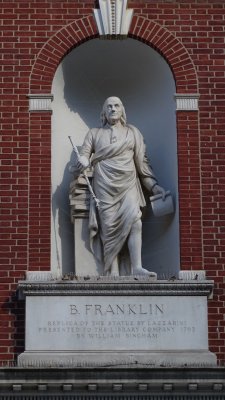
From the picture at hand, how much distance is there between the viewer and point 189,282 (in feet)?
55.9

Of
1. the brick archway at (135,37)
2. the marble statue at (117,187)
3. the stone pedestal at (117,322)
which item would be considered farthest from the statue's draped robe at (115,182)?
the brick archway at (135,37)

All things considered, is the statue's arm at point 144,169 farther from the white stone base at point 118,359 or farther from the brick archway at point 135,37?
the white stone base at point 118,359

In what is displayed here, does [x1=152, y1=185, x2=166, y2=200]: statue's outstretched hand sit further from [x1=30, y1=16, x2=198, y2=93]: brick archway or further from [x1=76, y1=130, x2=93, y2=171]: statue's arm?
[x1=30, y1=16, x2=198, y2=93]: brick archway

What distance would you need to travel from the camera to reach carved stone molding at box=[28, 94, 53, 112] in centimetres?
1830

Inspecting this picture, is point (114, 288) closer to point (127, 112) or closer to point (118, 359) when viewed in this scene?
point (118, 359)

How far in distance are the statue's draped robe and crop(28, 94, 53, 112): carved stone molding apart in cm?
75

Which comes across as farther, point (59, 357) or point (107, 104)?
point (107, 104)

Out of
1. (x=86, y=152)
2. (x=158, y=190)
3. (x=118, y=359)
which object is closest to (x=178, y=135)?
(x=158, y=190)

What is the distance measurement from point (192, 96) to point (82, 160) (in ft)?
6.22

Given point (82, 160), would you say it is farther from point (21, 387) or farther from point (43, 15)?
point (21, 387)

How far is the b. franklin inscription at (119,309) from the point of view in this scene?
1694cm

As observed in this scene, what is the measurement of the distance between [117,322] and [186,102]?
358 cm

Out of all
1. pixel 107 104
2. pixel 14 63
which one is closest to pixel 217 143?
pixel 107 104

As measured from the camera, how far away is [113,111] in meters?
18.5
